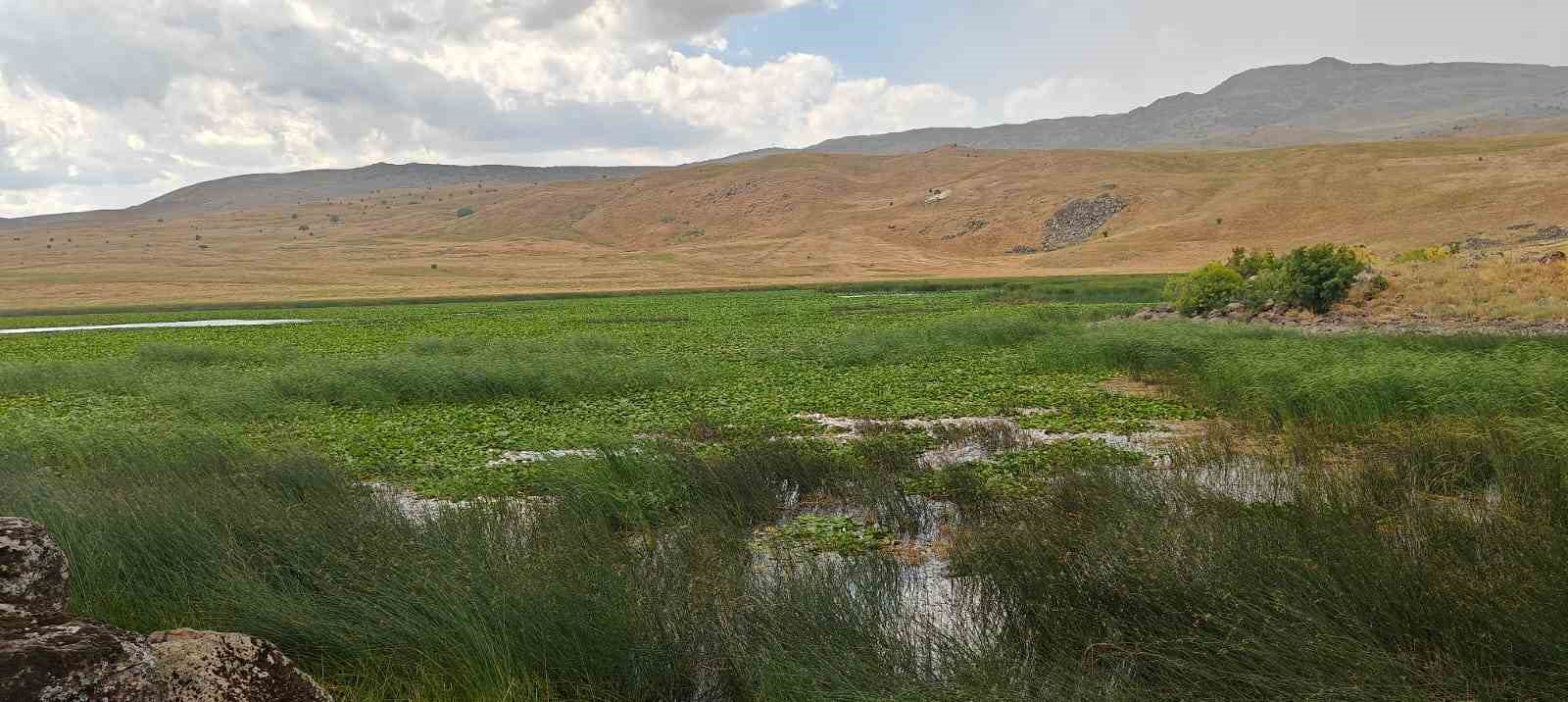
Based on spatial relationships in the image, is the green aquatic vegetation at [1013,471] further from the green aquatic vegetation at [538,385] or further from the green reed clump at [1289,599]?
the green reed clump at [1289,599]

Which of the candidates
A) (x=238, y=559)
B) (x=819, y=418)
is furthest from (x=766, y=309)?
(x=238, y=559)

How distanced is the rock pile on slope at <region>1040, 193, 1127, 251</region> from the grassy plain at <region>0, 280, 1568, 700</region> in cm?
Result: 7119

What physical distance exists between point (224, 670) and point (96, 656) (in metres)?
0.58

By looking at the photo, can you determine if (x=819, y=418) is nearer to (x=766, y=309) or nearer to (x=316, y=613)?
(x=316, y=613)

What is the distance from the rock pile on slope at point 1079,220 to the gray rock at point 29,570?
8426 centimetres

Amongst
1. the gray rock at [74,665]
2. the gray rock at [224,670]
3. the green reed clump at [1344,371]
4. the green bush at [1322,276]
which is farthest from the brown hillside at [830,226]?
the gray rock at [74,665]

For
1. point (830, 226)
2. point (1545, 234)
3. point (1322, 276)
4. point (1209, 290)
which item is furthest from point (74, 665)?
point (830, 226)

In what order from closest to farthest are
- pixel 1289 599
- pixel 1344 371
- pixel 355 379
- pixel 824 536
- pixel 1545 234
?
pixel 1289 599 → pixel 824 536 → pixel 1344 371 → pixel 355 379 → pixel 1545 234

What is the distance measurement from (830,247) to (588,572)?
275 ft

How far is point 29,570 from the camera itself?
15.1 feet

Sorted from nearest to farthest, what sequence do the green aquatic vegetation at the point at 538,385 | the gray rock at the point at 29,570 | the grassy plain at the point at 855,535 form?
the gray rock at the point at 29,570, the grassy plain at the point at 855,535, the green aquatic vegetation at the point at 538,385

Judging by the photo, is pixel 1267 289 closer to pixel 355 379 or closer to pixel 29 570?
pixel 355 379

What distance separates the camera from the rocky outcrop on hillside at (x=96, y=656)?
12.2ft

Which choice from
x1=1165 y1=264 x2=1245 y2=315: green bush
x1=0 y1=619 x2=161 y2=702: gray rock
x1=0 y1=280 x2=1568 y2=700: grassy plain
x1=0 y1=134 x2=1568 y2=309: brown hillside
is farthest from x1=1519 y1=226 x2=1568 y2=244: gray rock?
x1=0 y1=619 x2=161 y2=702: gray rock
